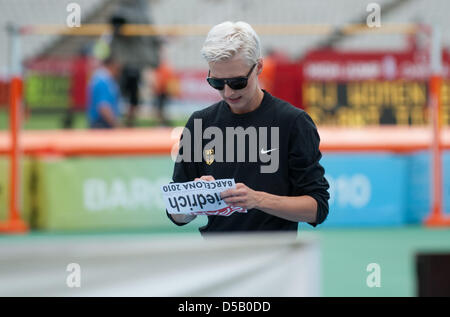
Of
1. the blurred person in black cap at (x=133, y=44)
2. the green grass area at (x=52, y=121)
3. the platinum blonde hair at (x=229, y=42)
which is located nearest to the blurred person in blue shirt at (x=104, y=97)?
the blurred person in black cap at (x=133, y=44)

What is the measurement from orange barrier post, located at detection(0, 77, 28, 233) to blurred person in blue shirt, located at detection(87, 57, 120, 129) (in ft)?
4.05

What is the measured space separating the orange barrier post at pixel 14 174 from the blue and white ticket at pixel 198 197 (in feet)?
18.2

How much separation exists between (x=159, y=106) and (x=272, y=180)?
37.5ft

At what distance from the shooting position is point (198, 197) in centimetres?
226

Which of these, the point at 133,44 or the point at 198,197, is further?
the point at 133,44

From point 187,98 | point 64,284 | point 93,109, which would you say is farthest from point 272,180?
point 187,98

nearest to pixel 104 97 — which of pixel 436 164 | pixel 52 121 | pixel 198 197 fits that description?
pixel 436 164

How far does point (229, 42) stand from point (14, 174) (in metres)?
5.79

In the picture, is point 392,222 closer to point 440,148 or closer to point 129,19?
point 440,148

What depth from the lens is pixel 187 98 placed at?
1731cm

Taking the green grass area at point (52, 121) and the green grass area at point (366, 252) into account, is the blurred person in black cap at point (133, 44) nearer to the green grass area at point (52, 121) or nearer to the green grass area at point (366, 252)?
the green grass area at point (366, 252)

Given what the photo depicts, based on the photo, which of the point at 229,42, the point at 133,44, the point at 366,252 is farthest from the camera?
the point at 133,44

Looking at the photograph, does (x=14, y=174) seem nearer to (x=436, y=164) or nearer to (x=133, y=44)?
(x=133, y=44)
